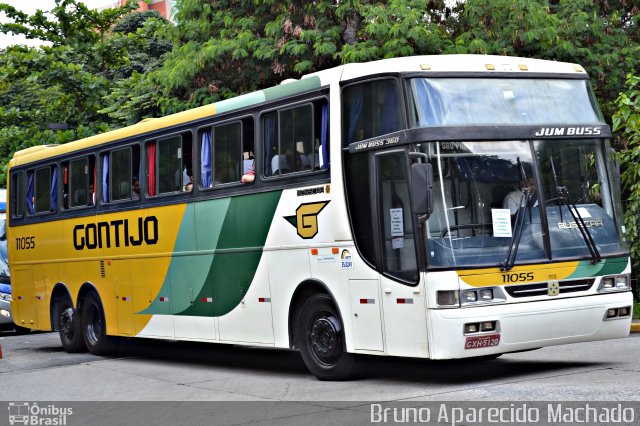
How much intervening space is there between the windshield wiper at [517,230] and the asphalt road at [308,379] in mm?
1244

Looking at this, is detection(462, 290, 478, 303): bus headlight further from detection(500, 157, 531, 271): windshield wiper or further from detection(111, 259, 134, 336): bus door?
detection(111, 259, 134, 336): bus door

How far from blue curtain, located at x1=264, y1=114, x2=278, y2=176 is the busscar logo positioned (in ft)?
2.74

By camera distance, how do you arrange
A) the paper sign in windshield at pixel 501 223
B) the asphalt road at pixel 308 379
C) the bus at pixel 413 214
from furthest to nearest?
the paper sign in windshield at pixel 501 223 → the bus at pixel 413 214 → the asphalt road at pixel 308 379

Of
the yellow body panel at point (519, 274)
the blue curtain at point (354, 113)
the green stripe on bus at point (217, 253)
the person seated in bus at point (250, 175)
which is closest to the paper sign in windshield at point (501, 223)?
the yellow body panel at point (519, 274)

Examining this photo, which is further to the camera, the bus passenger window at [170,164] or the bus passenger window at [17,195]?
the bus passenger window at [17,195]

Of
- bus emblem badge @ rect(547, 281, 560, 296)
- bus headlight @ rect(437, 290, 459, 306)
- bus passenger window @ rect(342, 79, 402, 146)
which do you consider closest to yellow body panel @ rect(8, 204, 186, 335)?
bus passenger window @ rect(342, 79, 402, 146)

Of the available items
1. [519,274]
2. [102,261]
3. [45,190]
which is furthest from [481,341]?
[45,190]

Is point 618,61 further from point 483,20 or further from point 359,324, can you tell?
point 359,324

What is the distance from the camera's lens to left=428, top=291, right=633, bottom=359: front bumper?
11133mm

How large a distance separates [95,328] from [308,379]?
7.07 meters

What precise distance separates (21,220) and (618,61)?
1274 centimetres

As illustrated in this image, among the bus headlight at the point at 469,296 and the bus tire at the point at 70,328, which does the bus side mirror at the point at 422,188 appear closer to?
the bus headlight at the point at 469,296

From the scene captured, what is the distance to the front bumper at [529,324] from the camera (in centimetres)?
1113

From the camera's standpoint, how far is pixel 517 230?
456 inches
